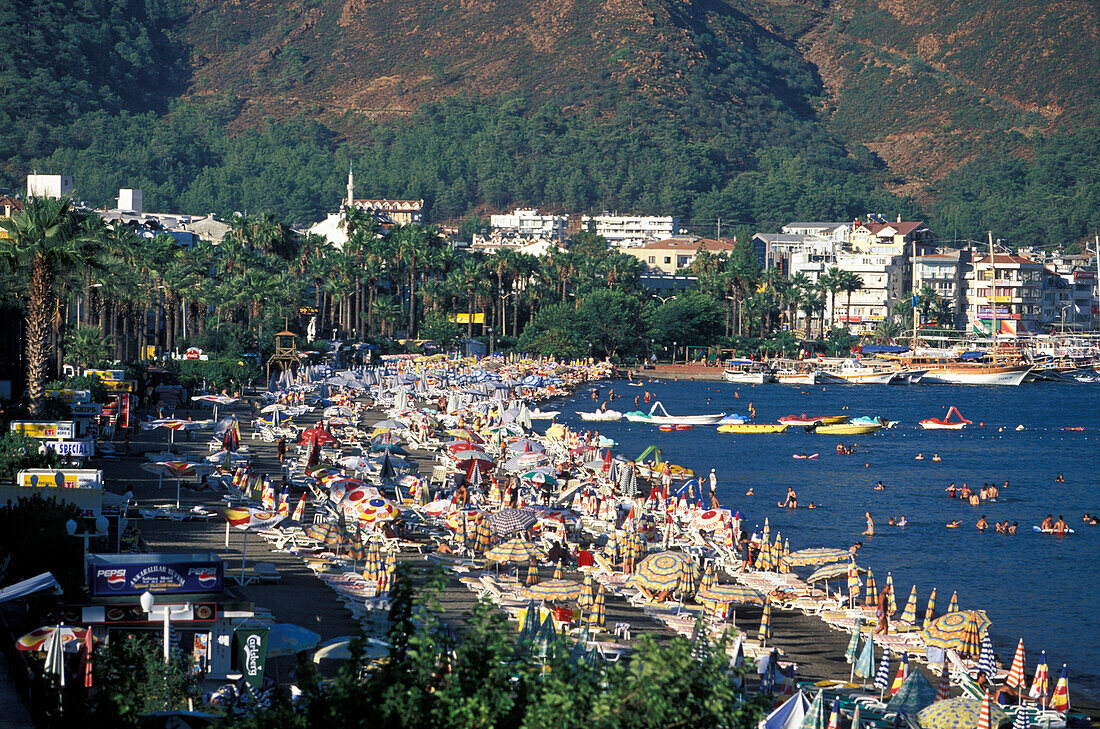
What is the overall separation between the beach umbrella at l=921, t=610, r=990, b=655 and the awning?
17255 millimetres

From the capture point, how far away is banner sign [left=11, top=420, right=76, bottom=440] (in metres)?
40.4

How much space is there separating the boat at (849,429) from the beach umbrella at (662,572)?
51.6 meters

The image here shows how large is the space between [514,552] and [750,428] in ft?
164

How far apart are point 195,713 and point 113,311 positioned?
68.4m

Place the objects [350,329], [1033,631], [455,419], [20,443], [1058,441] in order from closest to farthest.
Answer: [1033,631], [20,443], [455,419], [1058,441], [350,329]

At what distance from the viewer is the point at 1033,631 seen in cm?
3522

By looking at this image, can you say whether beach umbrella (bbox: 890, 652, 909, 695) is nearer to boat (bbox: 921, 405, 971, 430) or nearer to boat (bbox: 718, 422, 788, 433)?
boat (bbox: 718, 422, 788, 433)

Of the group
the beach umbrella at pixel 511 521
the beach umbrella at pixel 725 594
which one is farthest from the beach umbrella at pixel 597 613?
the beach umbrella at pixel 511 521

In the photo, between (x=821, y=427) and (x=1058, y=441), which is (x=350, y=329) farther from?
(x=1058, y=441)

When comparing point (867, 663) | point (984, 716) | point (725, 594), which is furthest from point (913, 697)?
point (725, 594)

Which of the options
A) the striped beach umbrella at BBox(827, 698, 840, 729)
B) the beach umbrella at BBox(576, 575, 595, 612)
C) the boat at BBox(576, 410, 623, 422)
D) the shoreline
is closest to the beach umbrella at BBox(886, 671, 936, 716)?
the striped beach umbrella at BBox(827, 698, 840, 729)

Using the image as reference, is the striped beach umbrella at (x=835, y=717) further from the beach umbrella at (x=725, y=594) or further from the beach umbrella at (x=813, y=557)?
the beach umbrella at (x=813, y=557)

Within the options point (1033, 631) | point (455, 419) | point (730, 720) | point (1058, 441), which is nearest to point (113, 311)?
point (455, 419)

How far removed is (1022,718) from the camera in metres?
24.0
